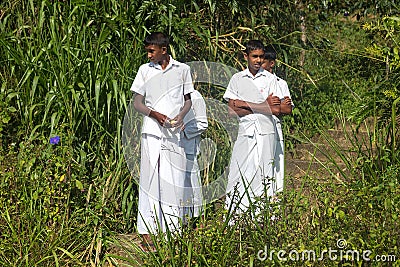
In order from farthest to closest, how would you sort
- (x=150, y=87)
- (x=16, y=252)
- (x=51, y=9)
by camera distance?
(x=51, y=9), (x=150, y=87), (x=16, y=252)

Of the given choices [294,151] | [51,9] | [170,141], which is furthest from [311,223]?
[294,151]

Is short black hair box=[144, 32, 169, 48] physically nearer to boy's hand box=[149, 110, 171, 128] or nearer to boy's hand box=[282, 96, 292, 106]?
boy's hand box=[149, 110, 171, 128]

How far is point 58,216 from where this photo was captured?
15.8ft

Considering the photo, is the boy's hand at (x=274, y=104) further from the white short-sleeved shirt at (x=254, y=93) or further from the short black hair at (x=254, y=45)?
the short black hair at (x=254, y=45)

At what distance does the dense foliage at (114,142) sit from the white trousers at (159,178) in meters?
0.30

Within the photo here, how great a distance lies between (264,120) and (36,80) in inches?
68.9

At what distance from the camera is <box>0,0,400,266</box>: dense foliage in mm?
3896

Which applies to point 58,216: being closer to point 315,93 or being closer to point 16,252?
point 16,252

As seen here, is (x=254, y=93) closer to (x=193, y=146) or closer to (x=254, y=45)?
(x=254, y=45)

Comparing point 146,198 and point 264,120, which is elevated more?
point 264,120

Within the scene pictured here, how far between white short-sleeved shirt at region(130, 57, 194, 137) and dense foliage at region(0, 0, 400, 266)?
1.43 ft

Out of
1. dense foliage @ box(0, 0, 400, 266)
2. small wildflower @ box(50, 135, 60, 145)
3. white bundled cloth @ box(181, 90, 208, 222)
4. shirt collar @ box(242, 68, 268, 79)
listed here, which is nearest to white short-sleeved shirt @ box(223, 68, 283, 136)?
shirt collar @ box(242, 68, 268, 79)

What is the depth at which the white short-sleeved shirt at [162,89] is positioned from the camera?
198 inches

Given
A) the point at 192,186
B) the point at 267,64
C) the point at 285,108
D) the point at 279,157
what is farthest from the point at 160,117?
the point at 267,64
